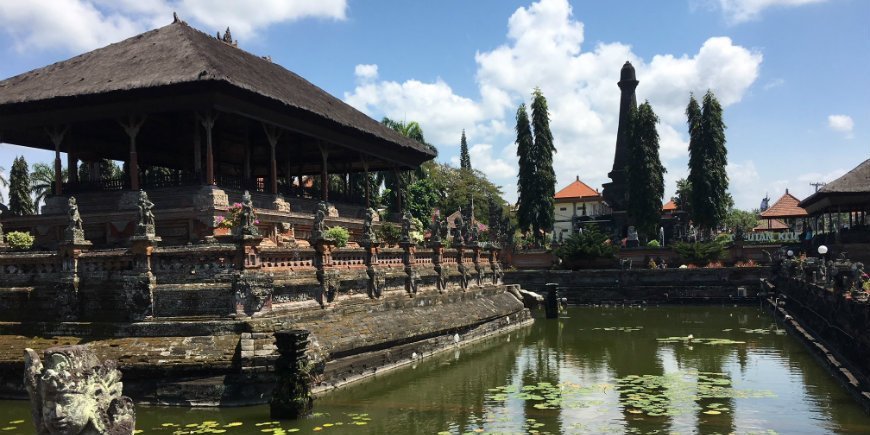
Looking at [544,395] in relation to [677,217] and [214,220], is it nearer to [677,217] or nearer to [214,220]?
[214,220]

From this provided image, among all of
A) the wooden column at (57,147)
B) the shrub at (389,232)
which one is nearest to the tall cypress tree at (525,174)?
the shrub at (389,232)

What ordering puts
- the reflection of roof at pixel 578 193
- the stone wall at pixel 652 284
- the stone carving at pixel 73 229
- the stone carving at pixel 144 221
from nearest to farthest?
the stone carving at pixel 144 221
the stone carving at pixel 73 229
the stone wall at pixel 652 284
the reflection of roof at pixel 578 193

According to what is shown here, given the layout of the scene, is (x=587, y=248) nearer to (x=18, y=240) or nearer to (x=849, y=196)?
(x=849, y=196)

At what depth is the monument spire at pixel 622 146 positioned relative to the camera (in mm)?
62594

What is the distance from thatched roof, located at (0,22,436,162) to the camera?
19.7 meters

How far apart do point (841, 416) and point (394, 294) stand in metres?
12.0

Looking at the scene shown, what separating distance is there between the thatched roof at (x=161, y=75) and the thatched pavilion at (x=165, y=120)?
6cm

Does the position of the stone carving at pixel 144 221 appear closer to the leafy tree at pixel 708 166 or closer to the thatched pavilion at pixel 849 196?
the thatched pavilion at pixel 849 196

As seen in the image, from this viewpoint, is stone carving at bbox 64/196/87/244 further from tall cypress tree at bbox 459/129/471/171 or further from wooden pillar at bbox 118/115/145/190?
tall cypress tree at bbox 459/129/471/171

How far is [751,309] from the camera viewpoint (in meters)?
35.0

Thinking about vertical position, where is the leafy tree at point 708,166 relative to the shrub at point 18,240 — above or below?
above

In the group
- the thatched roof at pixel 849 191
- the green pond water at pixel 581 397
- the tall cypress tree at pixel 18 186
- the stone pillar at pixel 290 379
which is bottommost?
the green pond water at pixel 581 397

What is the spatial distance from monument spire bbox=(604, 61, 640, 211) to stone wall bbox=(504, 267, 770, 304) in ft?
74.2

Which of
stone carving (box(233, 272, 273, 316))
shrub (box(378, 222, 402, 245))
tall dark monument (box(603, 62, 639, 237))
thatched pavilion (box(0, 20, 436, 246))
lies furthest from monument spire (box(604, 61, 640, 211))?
stone carving (box(233, 272, 273, 316))
